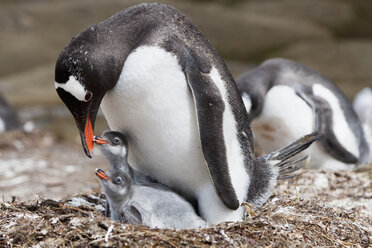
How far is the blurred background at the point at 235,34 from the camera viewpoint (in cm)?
1597

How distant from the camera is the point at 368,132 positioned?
5.42 meters

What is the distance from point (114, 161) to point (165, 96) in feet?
1.52

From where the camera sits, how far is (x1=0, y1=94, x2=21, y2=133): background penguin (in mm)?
8852

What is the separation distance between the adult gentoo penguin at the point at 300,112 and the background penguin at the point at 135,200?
5.72 ft

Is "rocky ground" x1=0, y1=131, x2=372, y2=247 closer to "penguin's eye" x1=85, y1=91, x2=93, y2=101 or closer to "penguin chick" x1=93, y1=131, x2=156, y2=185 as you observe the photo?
"penguin chick" x1=93, y1=131, x2=156, y2=185

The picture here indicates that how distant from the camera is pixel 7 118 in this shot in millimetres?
8961

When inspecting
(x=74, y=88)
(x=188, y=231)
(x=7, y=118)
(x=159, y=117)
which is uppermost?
A: (x=74, y=88)

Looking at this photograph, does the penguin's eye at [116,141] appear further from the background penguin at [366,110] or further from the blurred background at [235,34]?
the blurred background at [235,34]

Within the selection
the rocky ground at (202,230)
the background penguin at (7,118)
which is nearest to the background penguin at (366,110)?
the rocky ground at (202,230)

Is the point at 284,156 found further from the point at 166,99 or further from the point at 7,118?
the point at 7,118

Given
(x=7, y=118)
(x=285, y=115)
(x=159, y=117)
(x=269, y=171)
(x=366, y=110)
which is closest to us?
(x=159, y=117)

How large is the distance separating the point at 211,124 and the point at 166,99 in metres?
0.25

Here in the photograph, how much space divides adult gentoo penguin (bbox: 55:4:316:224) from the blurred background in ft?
34.9

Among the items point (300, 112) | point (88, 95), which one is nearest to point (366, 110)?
point (300, 112)
